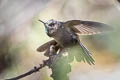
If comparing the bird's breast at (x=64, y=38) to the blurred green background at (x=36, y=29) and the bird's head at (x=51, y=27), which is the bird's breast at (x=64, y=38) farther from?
the blurred green background at (x=36, y=29)

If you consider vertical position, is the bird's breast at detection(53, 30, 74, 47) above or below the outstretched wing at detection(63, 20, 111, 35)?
below

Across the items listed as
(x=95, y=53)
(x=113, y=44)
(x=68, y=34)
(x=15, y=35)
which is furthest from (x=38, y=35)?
(x=68, y=34)

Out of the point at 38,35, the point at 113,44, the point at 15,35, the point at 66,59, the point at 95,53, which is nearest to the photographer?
the point at 66,59

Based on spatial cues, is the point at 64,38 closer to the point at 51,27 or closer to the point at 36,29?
the point at 51,27

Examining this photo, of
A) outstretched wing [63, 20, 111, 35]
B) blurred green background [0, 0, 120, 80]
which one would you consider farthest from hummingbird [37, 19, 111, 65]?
blurred green background [0, 0, 120, 80]

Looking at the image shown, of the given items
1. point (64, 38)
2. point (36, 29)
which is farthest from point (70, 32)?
point (36, 29)

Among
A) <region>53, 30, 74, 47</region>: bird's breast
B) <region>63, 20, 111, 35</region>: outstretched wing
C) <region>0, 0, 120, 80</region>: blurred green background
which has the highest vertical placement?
<region>63, 20, 111, 35</region>: outstretched wing

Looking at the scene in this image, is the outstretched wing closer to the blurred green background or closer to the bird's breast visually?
the bird's breast

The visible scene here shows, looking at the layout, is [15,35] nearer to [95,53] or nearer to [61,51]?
[95,53]

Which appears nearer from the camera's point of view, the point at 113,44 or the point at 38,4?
the point at 113,44
